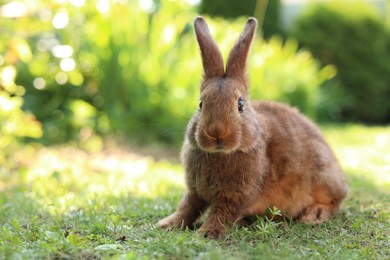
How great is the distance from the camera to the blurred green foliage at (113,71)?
7.73m

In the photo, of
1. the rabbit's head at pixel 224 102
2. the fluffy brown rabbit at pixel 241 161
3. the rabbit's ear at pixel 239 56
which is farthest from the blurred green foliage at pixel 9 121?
the rabbit's ear at pixel 239 56

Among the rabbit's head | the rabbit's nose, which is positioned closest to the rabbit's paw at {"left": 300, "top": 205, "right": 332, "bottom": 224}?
the rabbit's head

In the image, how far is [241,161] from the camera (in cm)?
355

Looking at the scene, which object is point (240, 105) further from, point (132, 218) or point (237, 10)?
point (237, 10)

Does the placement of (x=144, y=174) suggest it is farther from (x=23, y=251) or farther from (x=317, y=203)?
(x=23, y=251)

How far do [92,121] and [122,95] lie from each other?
0.64 meters

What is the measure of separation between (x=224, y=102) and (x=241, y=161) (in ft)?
1.42

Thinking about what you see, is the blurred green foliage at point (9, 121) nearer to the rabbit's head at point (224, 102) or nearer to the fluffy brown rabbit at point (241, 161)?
the fluffy brown rabbit at point (241, 161)

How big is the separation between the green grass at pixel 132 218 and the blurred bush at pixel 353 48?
748cm

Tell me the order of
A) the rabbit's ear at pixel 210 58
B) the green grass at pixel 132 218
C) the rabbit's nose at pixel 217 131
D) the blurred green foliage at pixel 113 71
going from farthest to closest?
the blurred green foliage at pixel 113 71
the rabbit's ear at pixel 210 58
the rabbit's nose at pixel 217 131
the green grass at pixel 132 218

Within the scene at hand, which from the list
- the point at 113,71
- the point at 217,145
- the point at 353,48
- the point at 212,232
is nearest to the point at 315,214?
the point at 212,232

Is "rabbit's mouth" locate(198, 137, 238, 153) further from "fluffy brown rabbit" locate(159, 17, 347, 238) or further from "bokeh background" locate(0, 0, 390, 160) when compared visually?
"bokeh background" locate(0, 0, 390, 160)

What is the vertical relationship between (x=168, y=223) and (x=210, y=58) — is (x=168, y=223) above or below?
below

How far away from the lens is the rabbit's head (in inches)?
129
